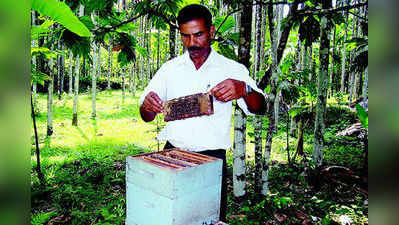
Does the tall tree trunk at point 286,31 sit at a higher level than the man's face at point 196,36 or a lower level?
higher

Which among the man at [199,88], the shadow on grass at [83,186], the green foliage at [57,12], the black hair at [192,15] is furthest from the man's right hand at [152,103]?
the shadow on grass at [83,186]

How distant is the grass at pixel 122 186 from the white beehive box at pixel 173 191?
2008 millimetres

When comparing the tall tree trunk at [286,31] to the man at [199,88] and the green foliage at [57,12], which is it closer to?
the man at [199,88]

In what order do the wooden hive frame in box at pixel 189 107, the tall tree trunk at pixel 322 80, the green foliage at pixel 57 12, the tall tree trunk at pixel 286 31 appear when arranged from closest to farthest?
the green foliage at pixel 57 12 → the wooden hive frame in box at pixel 189 107 → the tall tree trunk at pixel 286 31 → the tall tree trunk at pixel 322 80

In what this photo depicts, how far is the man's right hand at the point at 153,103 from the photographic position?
1.97 meters

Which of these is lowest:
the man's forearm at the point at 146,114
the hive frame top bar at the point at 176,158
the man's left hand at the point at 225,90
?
the hive frame top bar at the point at 176,158

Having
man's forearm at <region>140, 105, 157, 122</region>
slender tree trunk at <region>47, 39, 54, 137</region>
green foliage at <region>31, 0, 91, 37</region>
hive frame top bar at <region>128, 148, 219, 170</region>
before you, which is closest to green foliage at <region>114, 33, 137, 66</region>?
man's forearm at <region>140, 105, 157, 122</region>

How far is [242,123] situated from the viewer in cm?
381

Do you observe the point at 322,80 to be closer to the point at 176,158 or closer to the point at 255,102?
the point at 255,102

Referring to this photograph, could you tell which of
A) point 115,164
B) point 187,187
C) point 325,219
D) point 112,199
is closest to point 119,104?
point 115,164

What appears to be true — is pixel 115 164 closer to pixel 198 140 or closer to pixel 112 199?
pixel 112 199

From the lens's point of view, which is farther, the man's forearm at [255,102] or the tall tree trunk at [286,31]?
the tall tree trunk at [286,31]

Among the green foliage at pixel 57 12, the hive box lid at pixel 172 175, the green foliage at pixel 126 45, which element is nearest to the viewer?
the green foliage at pixel 57 12

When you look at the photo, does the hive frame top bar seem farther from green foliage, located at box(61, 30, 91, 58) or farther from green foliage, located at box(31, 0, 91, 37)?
green foliage, located at box(61, 30, 91, 58)
